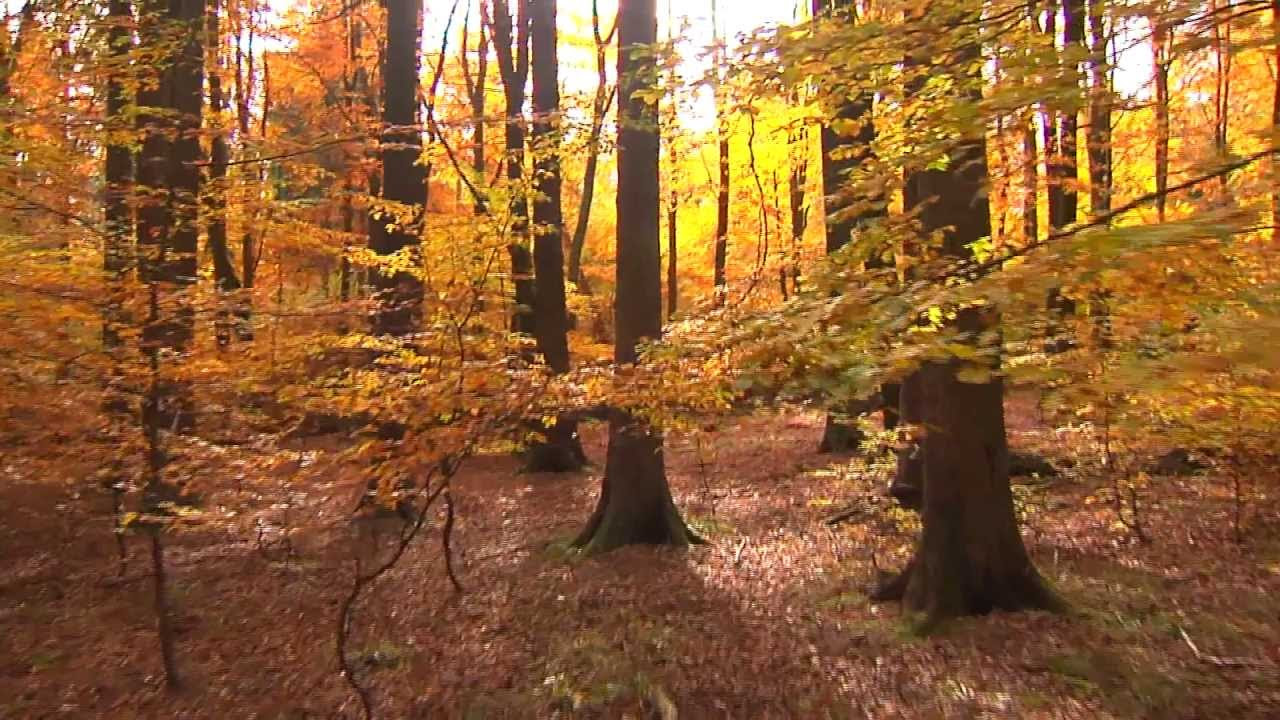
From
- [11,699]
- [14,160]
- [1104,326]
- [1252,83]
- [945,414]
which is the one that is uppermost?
→ [1252,83]

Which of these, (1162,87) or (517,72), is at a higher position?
(517,72)

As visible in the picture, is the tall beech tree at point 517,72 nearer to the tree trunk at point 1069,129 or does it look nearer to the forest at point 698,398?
the forest at point 698,398

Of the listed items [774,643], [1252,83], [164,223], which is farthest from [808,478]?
[1252,83]

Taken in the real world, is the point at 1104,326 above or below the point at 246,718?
above

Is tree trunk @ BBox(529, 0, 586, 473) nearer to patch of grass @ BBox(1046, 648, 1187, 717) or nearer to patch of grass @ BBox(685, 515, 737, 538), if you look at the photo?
patch of grass @ BBox(685, 515, 737, 538)

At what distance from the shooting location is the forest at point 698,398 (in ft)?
12.1

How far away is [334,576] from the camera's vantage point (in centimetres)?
953

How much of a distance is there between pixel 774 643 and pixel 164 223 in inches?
237

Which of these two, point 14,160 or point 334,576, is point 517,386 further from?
point 334,576

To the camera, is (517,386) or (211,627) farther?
(211,627)

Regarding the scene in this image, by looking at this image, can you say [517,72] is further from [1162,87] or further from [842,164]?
[1162,87]

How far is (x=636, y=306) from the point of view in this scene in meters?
9.34

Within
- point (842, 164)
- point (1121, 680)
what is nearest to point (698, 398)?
point (1121, 680)

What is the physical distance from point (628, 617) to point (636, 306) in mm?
3392
